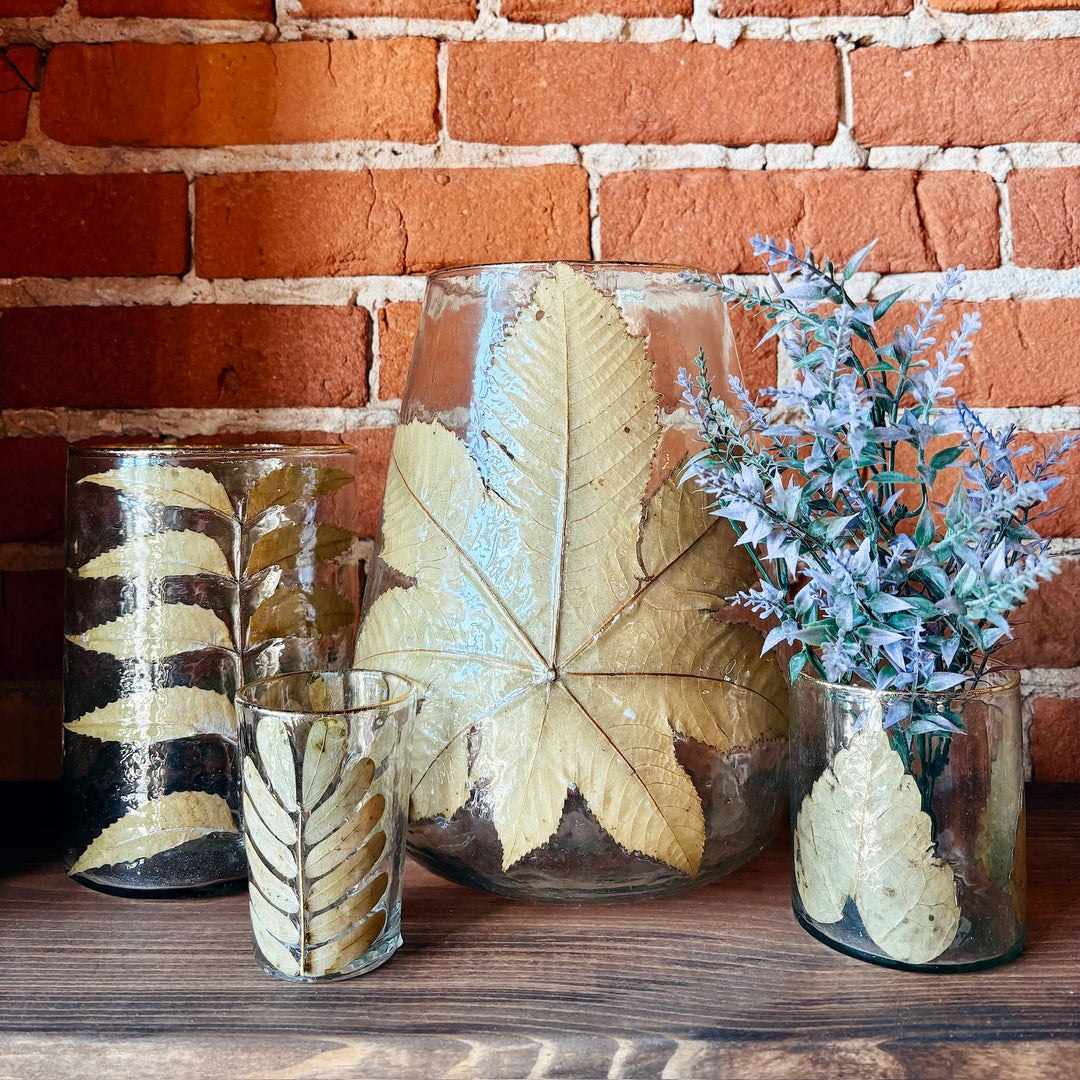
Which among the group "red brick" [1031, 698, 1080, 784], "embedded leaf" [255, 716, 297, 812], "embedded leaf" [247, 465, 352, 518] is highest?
"embedded leaf" [247, 465, 352, 518]

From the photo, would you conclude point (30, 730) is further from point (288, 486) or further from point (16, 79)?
point (16, 79)

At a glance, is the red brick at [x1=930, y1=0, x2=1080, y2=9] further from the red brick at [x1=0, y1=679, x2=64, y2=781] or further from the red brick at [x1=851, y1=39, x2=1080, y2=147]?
the red brick at [x1=0, y1=679, x2=64, y2=781]

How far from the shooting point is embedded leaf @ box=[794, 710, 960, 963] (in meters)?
0.44

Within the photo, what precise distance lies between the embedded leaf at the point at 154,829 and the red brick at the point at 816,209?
47 centimetres

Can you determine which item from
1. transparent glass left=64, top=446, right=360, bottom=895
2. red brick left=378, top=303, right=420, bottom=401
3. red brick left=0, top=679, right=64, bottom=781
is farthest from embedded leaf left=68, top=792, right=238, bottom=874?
red brick left=378, top=303, right=420, bottom=401

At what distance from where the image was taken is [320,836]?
1.45 feet

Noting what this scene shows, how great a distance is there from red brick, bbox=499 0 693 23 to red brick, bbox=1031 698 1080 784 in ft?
1.88

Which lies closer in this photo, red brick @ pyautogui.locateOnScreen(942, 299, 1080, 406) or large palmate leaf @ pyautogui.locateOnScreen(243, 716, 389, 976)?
large palmate leaf @ pyautogui.locateOnScreen(243, 716, 389, 976)

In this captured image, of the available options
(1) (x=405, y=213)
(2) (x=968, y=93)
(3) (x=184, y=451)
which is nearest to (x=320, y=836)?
(3) (x=184, y=451)

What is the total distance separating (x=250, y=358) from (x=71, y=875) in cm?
37

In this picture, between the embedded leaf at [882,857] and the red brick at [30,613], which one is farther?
→ the red brick at [30,613]

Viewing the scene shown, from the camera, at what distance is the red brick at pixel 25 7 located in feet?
2.24

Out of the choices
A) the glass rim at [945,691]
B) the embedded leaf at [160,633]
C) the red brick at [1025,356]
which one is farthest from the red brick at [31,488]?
the red brick at [1025,356]

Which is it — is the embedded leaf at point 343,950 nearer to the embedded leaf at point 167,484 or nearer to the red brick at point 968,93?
the embedded leaf at point 167,484
